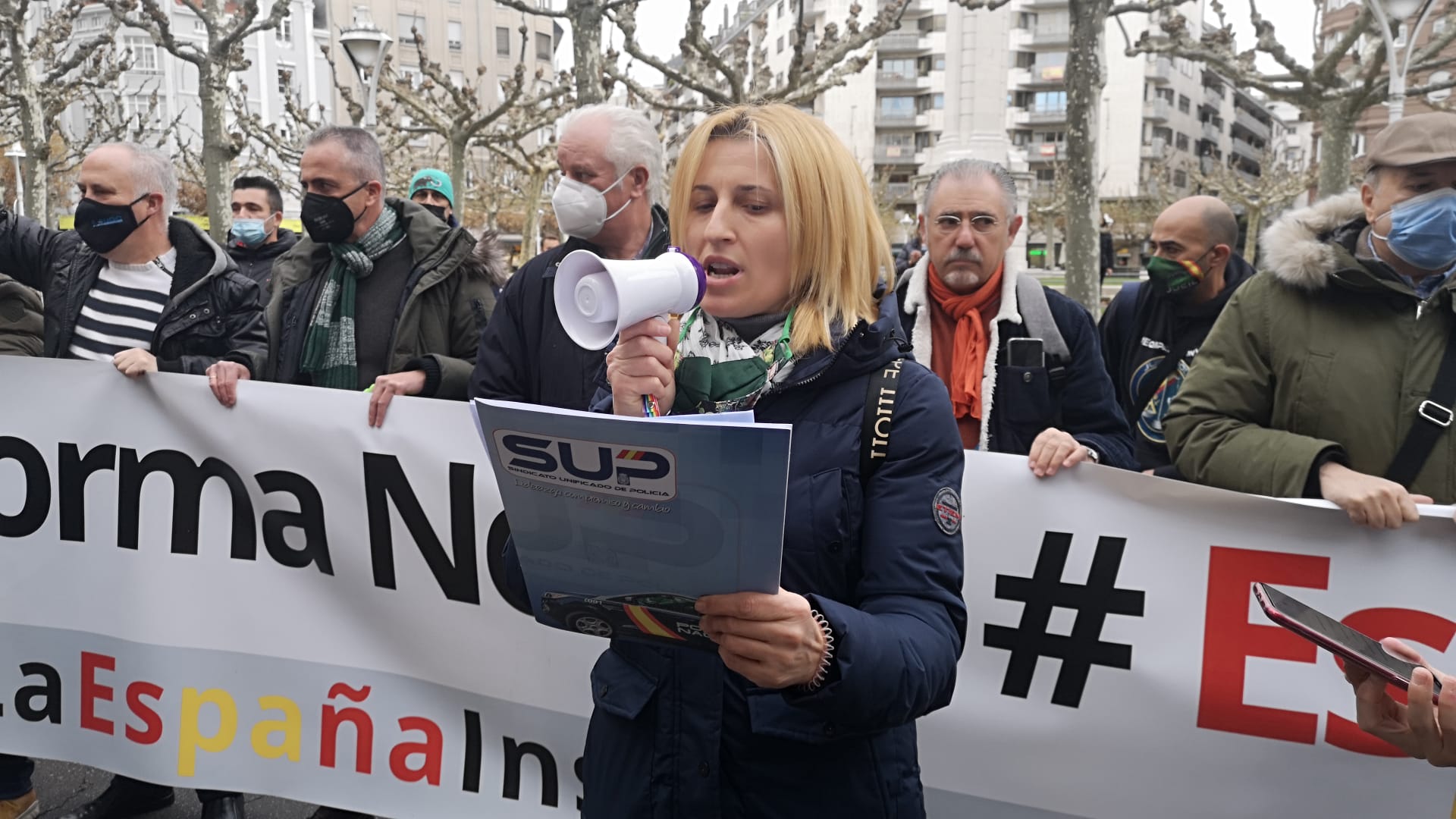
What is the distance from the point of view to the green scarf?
63.9 inches

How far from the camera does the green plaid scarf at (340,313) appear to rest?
380 centimetres

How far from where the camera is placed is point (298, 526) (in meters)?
3.31

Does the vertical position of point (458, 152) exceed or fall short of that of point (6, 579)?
it exceeds it

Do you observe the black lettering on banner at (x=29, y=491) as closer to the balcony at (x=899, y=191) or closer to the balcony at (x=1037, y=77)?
the balcony at (x=899, y=191)

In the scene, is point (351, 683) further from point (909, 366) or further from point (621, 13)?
point (621, 13)

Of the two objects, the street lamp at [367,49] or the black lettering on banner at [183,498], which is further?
the street lamp at [367,49]

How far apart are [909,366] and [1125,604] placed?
139cm

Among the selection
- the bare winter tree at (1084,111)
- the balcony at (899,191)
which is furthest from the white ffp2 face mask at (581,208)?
the balcony at (899,191)

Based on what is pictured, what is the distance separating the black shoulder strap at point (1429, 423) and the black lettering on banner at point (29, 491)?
12.4ft

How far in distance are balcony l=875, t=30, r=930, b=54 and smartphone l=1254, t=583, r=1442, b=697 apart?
260 ft

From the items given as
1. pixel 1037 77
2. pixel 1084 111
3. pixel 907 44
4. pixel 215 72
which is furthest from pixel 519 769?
pixel 1037 77

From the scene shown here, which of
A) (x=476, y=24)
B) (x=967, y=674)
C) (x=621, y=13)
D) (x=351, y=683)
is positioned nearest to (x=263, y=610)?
(x=351, y=683)

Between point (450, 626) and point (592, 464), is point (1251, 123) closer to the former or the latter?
point (450, 626)

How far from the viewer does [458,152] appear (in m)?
22.0
